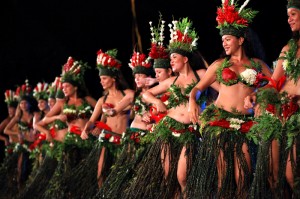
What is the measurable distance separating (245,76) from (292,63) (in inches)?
21.6

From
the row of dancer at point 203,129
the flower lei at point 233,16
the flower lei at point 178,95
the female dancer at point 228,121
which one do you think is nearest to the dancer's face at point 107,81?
the row of dancer at point 203,129

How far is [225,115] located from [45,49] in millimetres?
6114

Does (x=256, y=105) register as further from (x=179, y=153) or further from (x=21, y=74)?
(x=21, y=74)

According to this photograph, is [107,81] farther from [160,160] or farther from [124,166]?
[160,160]

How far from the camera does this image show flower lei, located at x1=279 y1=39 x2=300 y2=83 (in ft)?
13.9

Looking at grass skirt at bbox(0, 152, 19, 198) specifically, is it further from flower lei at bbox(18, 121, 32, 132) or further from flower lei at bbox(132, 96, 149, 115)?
flower lei at bbox(132, 96, 149, 115)

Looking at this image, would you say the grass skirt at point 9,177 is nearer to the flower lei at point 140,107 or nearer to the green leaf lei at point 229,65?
the flower lei at point 140,107

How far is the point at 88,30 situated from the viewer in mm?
9281

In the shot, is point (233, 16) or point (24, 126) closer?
point (233, 16)

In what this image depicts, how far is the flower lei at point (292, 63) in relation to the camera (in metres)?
4.23

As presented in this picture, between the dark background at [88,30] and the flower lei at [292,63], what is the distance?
1.96 metres

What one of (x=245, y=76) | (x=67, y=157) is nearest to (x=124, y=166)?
(x=67, y=157)

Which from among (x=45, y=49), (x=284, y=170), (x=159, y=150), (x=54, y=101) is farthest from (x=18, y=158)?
(x=284, y=170)

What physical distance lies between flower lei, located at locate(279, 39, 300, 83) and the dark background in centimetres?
196
